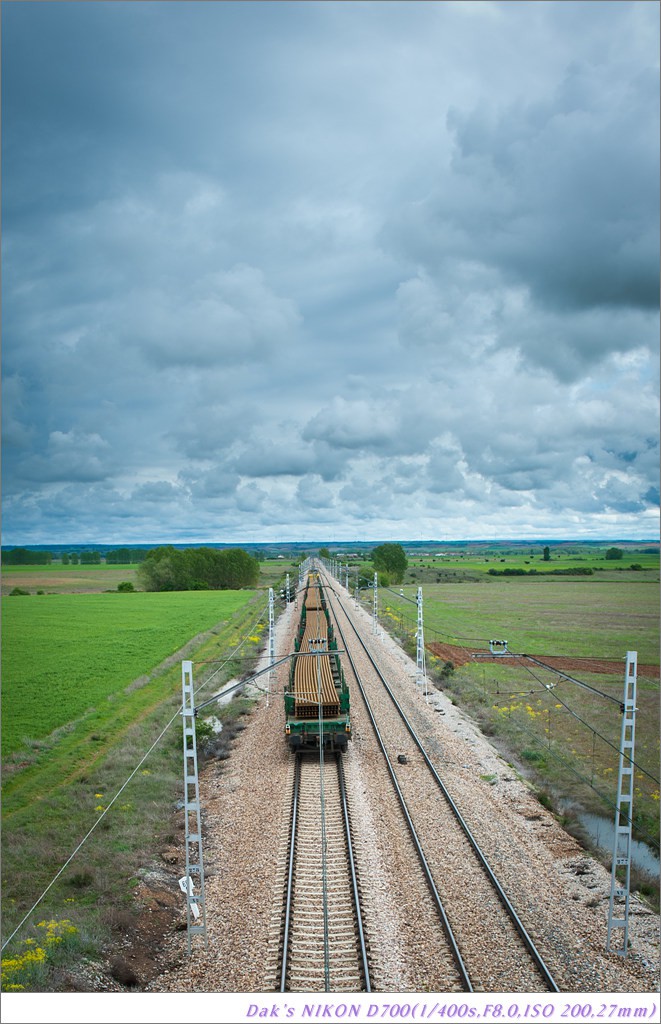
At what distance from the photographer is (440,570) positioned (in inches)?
2067

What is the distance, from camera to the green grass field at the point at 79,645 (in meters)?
23.3

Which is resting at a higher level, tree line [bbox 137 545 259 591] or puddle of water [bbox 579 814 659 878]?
tree line [bbox 137 545 259 591]

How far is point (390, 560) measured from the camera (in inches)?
1692

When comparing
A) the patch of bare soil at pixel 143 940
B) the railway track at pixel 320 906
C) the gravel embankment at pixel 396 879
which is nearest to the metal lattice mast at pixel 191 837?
the gravel embankment at pixel 396 879

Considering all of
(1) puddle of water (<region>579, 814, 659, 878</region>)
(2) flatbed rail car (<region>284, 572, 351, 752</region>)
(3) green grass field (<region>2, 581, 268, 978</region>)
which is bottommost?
(1) puddle of water (<region>579, 814, 659, 878</region>)

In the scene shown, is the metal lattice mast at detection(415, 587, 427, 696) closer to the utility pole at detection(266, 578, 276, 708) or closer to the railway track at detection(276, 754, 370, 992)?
the utility pole at detection(266, 578, 276, 708)

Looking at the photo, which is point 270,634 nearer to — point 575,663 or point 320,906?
point 575,663

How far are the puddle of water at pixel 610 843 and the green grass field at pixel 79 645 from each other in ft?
45.9

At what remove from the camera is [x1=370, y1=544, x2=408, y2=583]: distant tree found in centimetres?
4175

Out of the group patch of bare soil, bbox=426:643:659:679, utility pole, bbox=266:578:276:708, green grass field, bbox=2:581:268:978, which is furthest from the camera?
patch of bare soil, bbox=426:643:659:679

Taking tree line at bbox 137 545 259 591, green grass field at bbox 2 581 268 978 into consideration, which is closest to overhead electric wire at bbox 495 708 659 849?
green grass field at bbox 2 581 268 978

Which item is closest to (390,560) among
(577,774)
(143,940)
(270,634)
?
(270,634)

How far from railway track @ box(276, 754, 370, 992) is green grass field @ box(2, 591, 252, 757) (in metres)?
9.79

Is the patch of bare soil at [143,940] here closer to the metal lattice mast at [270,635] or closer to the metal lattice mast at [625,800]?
the metal lattice mast at [625,800]
